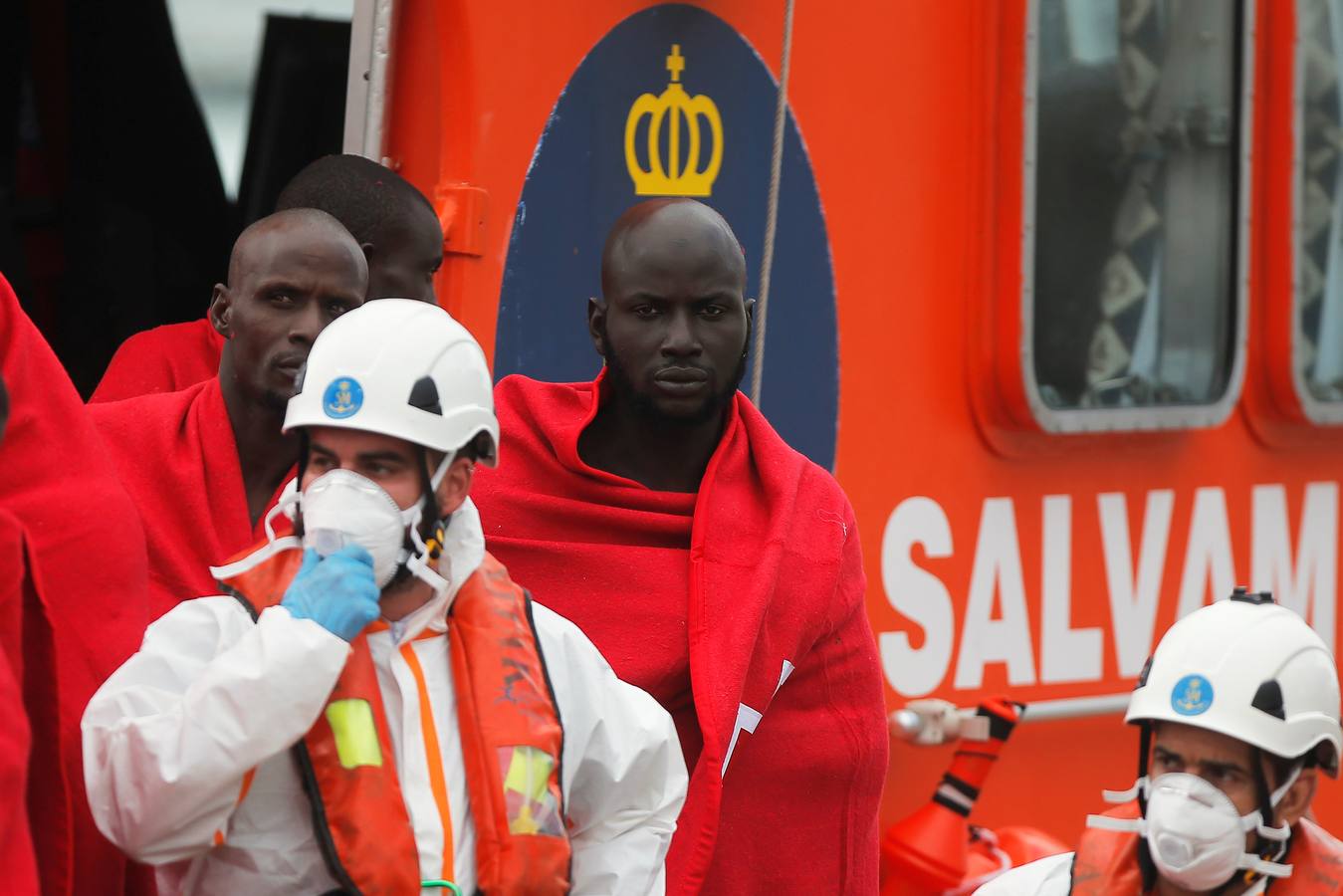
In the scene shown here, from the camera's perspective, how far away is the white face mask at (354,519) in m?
2.07

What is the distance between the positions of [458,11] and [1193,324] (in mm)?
1755

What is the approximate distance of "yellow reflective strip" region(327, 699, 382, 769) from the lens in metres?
2.05

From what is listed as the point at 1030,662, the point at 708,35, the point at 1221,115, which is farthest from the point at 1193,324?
the point at 708,35

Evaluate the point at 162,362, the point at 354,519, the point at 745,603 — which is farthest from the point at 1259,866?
the point at 162,362

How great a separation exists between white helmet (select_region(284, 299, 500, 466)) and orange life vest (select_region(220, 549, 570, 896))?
0.51 feet

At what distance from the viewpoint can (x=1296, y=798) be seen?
100 inches

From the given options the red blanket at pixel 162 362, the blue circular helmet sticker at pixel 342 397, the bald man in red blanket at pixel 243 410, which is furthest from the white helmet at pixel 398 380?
the red blanket at pixel 162 362

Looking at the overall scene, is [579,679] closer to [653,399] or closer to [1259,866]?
[653,399]

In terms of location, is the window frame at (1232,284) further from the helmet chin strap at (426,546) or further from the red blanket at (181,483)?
the helmet chin strap at (426,546)

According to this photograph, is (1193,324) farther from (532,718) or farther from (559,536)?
(532,718)

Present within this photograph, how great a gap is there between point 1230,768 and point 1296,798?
0.11 m

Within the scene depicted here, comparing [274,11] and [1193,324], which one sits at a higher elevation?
[274,11]

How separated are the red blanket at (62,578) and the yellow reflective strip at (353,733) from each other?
0.98ft

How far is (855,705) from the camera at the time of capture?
300 cm
